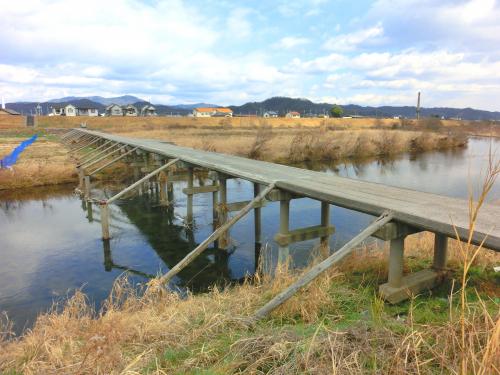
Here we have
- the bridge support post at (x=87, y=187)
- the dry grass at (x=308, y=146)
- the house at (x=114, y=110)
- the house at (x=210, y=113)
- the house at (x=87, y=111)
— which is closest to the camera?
the bridge support post at (x=87, y=187)

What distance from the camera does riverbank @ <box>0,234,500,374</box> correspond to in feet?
8.70

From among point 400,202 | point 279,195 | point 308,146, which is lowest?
point 279,195

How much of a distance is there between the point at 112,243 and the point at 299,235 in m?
6.89

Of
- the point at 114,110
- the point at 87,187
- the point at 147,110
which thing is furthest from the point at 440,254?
the point at 147,110

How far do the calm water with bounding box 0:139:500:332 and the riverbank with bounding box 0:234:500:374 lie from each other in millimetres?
2908

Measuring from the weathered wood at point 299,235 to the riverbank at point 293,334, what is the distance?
54.9 inches

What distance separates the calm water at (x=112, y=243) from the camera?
355 inches

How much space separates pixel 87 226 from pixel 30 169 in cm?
976

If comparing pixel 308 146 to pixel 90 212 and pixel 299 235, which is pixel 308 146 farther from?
pixel 299 235

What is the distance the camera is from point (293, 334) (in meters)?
3.41

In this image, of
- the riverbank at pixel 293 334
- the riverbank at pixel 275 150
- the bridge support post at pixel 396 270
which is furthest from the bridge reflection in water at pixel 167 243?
the riverbank at pixel 275 150

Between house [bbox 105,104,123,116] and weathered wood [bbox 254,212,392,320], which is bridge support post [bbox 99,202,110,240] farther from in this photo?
house [bbox 105,104,123,116]

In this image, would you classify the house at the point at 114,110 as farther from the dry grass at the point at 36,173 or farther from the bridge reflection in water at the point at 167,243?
the bridge reflection in water at the point at 167,243

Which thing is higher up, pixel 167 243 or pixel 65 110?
pixel 65 110
